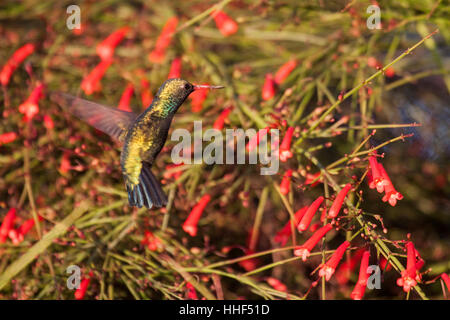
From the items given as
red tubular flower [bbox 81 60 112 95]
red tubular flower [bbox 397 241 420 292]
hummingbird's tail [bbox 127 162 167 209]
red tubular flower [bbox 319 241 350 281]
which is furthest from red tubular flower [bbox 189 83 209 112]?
red tubular flower [bbox 397 241 420 292]

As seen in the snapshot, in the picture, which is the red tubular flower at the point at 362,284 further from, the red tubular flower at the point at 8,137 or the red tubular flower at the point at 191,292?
the red tubular flower at the point at 8,137

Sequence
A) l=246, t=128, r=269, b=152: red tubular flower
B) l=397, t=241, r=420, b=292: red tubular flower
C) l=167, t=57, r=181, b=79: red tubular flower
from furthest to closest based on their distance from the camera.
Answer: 1. l=167, t=57, r=181, b=79: red tubular flower
2. l=246, t=128, r=269, b=152: red tubular flower
3. l=397, t=241, r=420, b=292: red tubular flower

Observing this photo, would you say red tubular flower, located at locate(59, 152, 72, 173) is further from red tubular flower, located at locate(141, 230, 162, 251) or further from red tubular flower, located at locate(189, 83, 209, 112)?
red tubular flower, located at locate(189, 83, 209, 112)

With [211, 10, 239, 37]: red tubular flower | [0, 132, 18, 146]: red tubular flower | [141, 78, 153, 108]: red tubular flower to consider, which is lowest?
[0, 132, 18, 146]: red tubular flower

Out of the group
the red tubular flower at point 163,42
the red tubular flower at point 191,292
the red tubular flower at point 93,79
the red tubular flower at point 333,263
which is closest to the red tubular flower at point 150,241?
the red tubular flower at point 191,292

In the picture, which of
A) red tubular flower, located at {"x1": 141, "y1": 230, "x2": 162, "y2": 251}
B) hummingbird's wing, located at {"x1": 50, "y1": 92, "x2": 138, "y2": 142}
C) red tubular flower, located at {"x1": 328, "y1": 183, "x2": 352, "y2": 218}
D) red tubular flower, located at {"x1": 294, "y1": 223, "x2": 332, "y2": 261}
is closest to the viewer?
red tubular flower, located at {"x1": 328, "y1": 183, "x2": 352, "y2": 218}

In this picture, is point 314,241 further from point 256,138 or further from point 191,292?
point 191,292

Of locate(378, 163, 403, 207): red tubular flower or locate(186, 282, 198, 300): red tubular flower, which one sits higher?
locate(378, 163, 403, 207): red tubular flower
